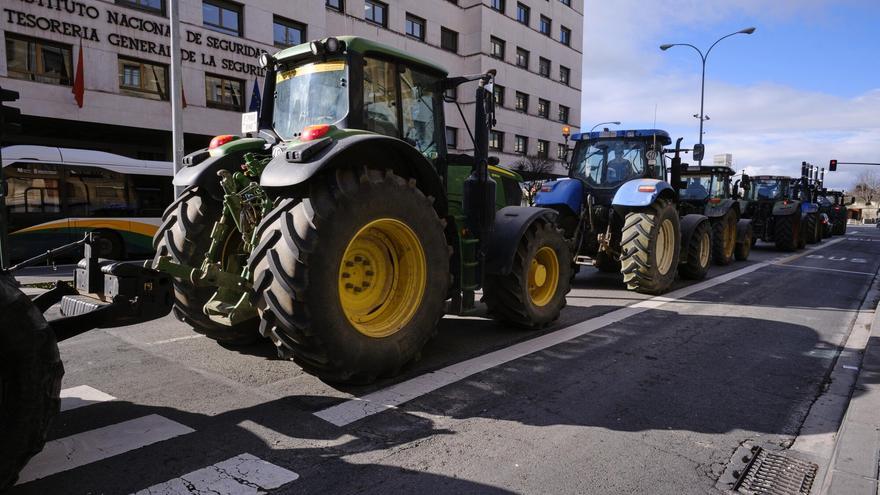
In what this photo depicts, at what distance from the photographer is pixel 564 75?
3925 centimetres

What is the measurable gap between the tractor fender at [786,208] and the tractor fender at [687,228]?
342 inches

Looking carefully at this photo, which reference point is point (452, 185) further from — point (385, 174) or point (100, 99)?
point (100, 99)

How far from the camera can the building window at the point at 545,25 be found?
121 feet

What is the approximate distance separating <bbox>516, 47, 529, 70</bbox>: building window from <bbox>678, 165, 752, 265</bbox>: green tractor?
21.1 m

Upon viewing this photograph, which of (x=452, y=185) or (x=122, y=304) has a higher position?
(x=452, y=185)

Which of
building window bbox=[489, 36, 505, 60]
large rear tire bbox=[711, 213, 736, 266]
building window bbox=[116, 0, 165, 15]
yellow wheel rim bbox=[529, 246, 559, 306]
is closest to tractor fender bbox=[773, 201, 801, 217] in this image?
large rear tire bbox=[711, 213, 736, 266]

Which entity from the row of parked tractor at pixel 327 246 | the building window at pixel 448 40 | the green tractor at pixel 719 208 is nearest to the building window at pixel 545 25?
the building window at pixel 448 40

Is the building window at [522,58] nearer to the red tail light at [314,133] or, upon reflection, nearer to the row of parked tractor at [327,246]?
the row of parked tractor at [327,246]

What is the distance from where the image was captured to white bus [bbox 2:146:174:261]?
12.9m

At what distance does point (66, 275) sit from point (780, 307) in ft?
44.5

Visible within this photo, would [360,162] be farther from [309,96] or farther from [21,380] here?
[21,380]

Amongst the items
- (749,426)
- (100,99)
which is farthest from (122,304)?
(100,99)

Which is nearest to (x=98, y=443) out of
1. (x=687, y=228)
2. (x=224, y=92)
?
(x=687, y=228)

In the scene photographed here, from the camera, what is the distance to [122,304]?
334 centimetres
